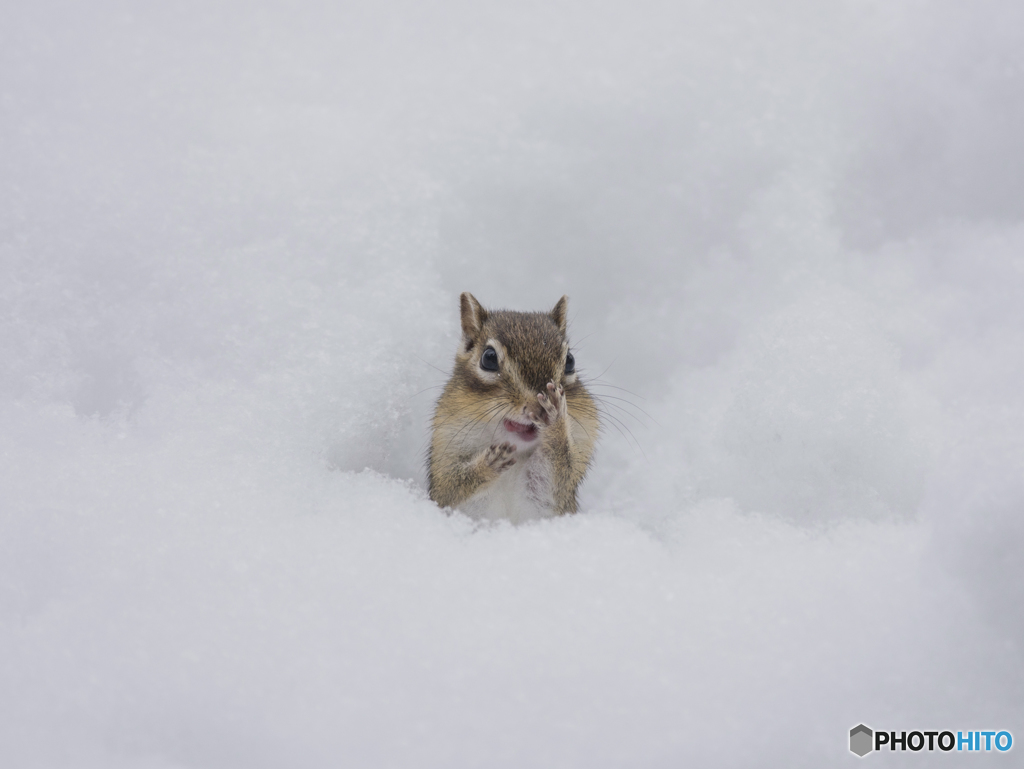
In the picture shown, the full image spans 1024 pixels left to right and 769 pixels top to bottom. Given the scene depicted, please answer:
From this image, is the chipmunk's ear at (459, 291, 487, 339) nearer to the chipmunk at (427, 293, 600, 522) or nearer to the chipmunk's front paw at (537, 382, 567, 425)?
the chipmunk at (427, 293, 600, 522)

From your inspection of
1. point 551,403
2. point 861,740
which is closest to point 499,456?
point 551,403

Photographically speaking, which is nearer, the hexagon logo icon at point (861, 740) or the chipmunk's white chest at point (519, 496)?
the hexagon logo icon at point (861, 740)

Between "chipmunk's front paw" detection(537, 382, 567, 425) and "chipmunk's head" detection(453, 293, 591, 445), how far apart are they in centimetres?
4

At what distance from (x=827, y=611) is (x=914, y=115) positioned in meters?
3.25

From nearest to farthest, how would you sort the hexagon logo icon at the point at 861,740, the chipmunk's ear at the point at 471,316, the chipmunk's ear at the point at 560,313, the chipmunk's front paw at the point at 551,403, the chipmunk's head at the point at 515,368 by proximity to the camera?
the hexagon logo icon at the point at 861,740, the chipmunk's front paw at the point at 551,403, the chipmunk's head at the point at 515,368, the chipmunk's ear at the point at 471,316, the chipmunk's ear at the point at 560,313

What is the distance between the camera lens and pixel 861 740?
1.96 meters

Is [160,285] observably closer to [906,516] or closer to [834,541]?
[834,541]

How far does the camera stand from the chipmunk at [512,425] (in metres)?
3.04

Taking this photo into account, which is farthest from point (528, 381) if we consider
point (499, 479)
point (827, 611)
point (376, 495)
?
point (827, 611)

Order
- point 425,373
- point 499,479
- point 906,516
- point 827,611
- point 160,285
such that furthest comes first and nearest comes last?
1. point 425,373
2. point 160,285
3. point 499,479
4. point 906,516
5. point 827,611

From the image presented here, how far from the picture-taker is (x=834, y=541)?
2.61 m

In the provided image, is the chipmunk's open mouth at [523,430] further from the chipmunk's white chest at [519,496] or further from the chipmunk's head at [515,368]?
the chipmunk's white chest at [519,496]

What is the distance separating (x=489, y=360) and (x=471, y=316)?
Result: 387mm

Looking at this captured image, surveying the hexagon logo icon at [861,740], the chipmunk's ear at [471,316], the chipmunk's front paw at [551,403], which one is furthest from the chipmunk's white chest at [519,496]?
the hexagon logo icon at [861,740]
